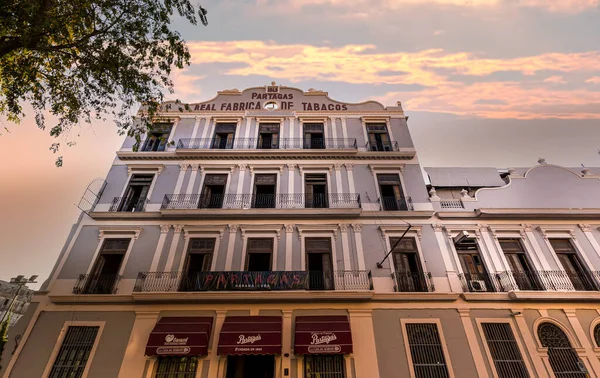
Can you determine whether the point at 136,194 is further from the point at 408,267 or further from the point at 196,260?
the point at 408,267

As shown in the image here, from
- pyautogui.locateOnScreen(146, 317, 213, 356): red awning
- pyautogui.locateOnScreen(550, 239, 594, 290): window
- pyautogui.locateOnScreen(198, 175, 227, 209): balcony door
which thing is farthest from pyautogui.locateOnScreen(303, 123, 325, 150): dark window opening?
pyautogui.locateOnScreen(550, 239, 594, 290): window

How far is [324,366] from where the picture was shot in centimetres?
1042

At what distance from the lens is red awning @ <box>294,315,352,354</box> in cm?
1007

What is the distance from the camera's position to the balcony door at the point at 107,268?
12.0 metres

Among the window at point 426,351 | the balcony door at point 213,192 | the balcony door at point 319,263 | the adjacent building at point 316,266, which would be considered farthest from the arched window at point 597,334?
the balcony door at point 213,192

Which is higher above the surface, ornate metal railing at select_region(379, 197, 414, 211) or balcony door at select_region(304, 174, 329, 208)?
balcony door at select_region(304, 174, 329, 208)

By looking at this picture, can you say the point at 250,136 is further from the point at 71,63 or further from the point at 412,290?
the point at 412,290

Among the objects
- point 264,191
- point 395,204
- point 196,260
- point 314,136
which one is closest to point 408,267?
point 395,204

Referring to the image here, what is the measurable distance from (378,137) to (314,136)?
12.2ft

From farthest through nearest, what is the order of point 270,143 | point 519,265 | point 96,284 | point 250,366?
1. point 270,143
2. point 519,265
3. point 96,284
4. point 250,366

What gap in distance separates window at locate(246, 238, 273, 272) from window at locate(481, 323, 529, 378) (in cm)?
894

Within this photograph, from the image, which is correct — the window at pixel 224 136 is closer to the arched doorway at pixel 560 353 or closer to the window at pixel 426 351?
the window at pixel 426 351

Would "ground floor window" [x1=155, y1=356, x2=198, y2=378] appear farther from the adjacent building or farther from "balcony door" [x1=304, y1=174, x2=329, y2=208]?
"balcony door" [x1=304, y1=174, x2=329, y2=208]

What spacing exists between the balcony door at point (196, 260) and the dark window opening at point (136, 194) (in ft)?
11.7
